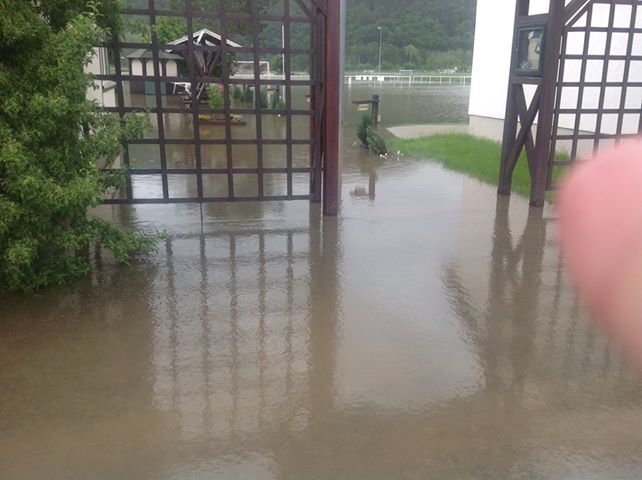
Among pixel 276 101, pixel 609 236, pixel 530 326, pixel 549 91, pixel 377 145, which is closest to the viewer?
pixel 530 326

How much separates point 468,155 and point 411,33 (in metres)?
74.9

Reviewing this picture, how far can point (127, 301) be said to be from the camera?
4543 millimetres

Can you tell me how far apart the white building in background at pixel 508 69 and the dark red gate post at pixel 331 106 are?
7.63 meters

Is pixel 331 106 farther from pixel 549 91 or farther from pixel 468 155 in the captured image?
pixel 468 155

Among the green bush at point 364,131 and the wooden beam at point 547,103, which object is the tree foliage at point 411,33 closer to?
the green bush at point 364,131

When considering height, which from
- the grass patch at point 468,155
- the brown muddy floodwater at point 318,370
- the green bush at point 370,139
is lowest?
the brown muddy floodwater at point 318,370

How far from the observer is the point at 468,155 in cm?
1112

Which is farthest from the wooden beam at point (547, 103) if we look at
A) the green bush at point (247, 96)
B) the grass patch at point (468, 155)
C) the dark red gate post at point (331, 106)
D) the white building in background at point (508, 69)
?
the green bush at point (247, 96)

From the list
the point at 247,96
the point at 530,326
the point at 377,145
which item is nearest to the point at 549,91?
the point at 530,326

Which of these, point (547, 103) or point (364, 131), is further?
point (364, 131)

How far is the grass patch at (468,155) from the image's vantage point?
→ 921 cm

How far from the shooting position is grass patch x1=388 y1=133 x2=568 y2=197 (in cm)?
921

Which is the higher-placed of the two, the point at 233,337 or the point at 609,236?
the point at 609,236

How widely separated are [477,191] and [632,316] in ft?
13.7
